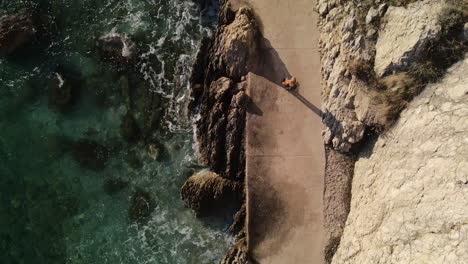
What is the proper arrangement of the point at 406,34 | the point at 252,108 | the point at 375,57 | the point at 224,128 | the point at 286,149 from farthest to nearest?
the point at 224,128
the point at 252,108
the point at 286,149
the point at 375,57
the point at 406,34

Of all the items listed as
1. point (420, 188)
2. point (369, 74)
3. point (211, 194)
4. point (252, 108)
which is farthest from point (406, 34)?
point (211, 194)

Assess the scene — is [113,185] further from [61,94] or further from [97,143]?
[61,94]

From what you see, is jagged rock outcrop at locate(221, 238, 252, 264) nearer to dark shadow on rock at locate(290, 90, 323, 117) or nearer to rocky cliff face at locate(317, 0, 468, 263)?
rocky cliff face at locate(317, 0, 468, 263)

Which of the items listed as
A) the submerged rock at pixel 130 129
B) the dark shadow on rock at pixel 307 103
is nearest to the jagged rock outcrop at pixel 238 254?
the dark shadow on rock at pixel 307 103

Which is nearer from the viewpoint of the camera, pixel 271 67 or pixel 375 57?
pixel 375 57

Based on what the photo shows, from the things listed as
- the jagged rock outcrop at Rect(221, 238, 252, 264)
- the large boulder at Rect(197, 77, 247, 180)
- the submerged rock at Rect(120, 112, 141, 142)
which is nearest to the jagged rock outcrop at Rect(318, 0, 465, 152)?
the large boulder at Rect(197, 77, 247, 180)
